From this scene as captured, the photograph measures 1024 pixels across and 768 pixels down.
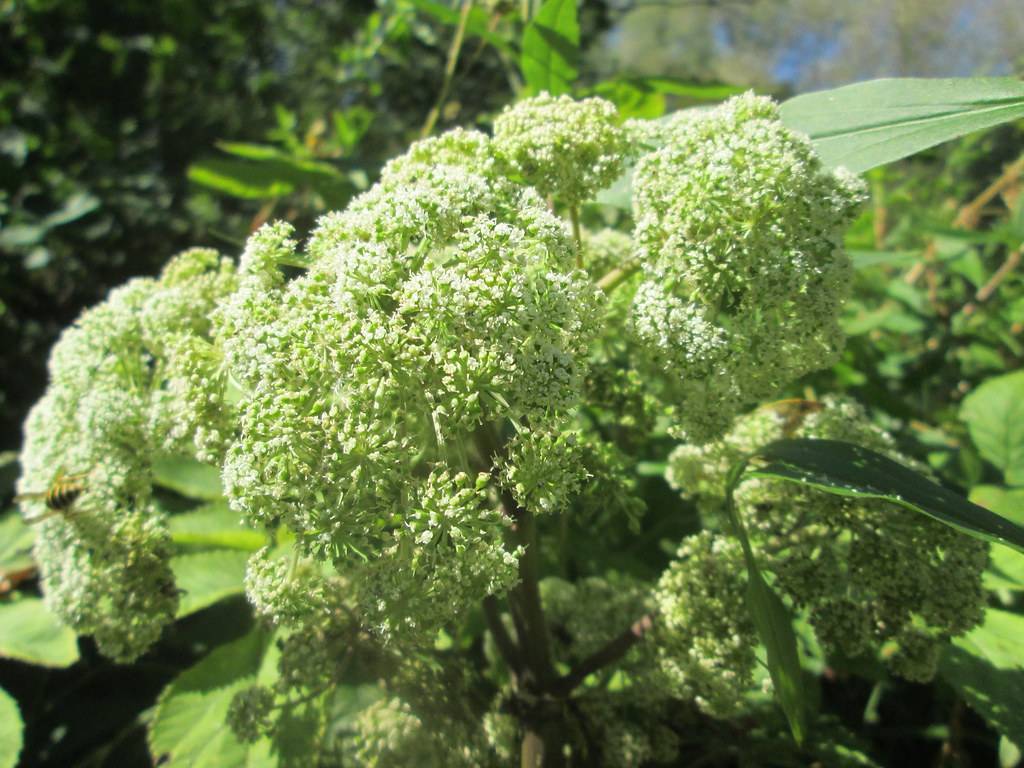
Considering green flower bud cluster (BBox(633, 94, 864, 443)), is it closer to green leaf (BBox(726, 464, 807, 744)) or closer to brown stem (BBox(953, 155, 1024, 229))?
green leaf (BBox(726, 464, 807, 744))

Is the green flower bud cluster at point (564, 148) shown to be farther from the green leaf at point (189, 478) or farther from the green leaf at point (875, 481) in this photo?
the green leaf at point (189, 478)

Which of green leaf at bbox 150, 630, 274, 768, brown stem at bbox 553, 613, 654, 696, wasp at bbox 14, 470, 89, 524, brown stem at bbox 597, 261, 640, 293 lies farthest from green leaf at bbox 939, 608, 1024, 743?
wasp at bbox 14, 470, 89, 524

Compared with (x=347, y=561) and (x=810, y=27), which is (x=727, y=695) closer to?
(x=347, y=561)

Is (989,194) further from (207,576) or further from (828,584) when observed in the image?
(207,576)

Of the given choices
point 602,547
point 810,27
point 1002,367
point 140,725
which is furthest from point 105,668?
point 810,27

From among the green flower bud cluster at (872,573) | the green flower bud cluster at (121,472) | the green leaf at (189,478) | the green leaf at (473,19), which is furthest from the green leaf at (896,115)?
the green leaf at (189,478)
